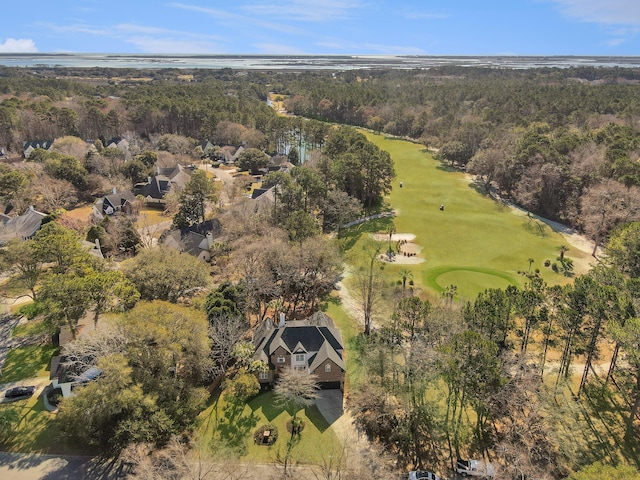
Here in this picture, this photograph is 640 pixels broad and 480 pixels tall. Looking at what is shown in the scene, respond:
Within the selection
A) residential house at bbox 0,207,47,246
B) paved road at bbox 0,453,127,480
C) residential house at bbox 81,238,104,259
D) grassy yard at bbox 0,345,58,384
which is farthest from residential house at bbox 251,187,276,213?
paved road at bbox 0,453,127,480

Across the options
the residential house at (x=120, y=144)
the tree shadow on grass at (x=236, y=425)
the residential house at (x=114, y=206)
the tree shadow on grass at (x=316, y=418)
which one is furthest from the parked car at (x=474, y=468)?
the residential house at (x=120, y=144)

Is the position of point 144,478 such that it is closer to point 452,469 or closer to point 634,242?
point 452,469

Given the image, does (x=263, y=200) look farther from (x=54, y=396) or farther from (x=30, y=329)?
(x=54, y=396)

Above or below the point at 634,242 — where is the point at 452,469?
below

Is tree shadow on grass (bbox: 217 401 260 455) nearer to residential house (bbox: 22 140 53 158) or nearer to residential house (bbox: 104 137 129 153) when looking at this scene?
residential house (bbox: 104 137 129 153)

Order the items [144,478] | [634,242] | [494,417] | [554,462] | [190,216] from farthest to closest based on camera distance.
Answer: [190,216] < [634,242] < [494,417] < [554,462] < [144,478]

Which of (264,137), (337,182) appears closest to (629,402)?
(337,182)

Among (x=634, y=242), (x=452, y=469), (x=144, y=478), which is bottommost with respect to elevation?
(x=452, y=469)

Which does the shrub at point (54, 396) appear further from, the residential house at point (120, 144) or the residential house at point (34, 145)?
the residential house at point (34, 145)
